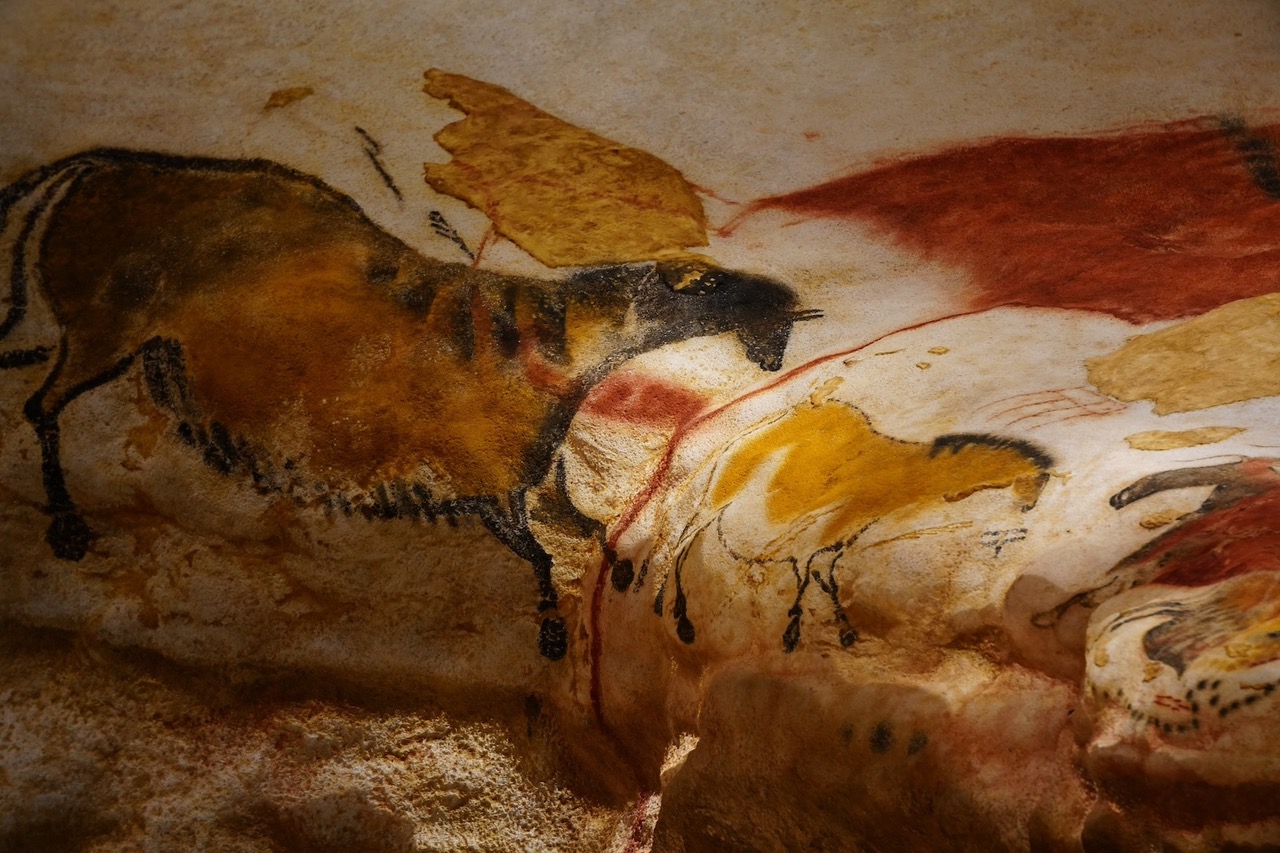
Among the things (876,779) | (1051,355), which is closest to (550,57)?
(1051,355)

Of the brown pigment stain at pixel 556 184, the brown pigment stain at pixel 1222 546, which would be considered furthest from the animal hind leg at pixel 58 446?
the brown pigment stain at pixel 1222 546

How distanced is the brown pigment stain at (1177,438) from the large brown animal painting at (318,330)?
3.93 ft

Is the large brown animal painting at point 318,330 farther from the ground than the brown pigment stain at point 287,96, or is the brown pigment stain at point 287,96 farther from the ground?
the brown pigment stain at point 287,96

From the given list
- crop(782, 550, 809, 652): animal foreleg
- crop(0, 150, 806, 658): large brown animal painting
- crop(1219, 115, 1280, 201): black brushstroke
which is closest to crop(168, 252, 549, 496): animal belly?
crop(0, 150, 806, 658): large brown animal painting

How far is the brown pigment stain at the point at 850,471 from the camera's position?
11.1 feet

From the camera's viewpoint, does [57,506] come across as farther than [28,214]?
Yes

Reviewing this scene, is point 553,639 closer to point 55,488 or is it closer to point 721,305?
point 721,305

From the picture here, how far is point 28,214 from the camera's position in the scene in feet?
8.45

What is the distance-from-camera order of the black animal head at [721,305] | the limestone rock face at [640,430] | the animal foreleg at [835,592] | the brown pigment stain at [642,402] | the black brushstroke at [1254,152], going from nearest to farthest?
the black brushstroke at [1254,152]
the limestone rock face at [640,430]
the black animal head at [721,305]
the brown pigment stain at [642,402]
the animal foreleg at [835,592]

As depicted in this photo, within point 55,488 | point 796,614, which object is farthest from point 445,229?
point 796,614

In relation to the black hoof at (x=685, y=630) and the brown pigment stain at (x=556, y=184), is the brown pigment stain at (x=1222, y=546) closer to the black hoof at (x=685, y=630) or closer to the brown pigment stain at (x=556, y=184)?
the black hoof at (x=685, y=630)

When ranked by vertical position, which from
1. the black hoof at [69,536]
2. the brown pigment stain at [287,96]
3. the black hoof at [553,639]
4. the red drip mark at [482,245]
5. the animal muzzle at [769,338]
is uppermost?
the brown pigment stain at [287,96]

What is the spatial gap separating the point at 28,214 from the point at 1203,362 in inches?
120

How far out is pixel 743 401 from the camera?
10.7ft
